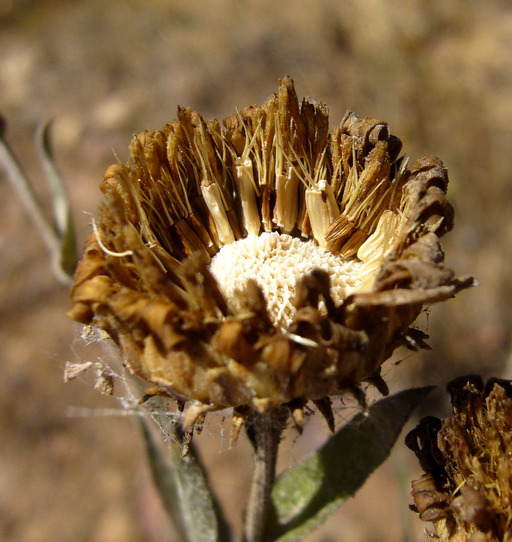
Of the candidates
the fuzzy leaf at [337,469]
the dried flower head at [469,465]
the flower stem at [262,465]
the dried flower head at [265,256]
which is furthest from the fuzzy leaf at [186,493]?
A: the dried flower head at [469,465]

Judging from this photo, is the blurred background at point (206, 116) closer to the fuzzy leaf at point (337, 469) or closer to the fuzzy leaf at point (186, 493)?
the fuzzy leaf at point (186, 493)

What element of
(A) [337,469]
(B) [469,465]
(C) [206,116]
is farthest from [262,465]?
(C) [206,116]

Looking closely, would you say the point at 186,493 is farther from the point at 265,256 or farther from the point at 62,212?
the point at 62,212

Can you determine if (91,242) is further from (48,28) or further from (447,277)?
(48,28)

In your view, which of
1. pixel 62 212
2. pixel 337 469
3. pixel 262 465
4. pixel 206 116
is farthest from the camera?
pixel 206 116

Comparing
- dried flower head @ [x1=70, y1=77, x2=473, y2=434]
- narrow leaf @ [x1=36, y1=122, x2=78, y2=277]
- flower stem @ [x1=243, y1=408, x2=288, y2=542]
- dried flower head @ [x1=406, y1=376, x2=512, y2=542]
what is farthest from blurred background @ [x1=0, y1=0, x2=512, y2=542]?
dried flower head @ [x1=406, y1=376, x2=512, y2=542]

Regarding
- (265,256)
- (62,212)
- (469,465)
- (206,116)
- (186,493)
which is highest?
(206,116)

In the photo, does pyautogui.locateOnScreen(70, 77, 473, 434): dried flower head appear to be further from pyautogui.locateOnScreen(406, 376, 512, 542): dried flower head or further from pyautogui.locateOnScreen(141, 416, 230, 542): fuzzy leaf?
pyautogui.locateOnScreen(141, 416, 230, 542): fuzzy leaf
